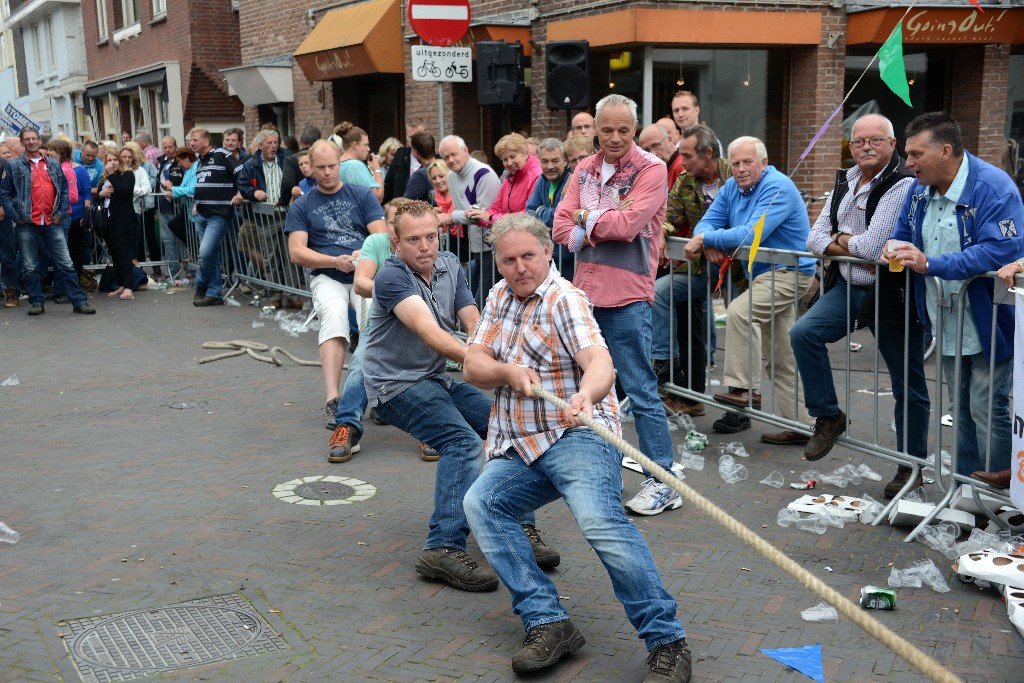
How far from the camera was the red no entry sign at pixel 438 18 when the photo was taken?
9625 mm

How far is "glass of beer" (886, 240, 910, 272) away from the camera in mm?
4942

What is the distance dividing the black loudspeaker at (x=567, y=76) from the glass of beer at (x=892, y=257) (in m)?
6.60

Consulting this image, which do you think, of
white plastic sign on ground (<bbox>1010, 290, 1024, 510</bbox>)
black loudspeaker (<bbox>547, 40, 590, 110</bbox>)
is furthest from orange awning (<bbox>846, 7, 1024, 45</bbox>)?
white plastic sign on ground (<bbox>1010, 290, 1024, 510</bbox>)

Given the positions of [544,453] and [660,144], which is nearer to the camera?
[544,453]

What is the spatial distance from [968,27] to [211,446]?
10.7 m

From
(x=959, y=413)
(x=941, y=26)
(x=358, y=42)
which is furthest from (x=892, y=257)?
(x=358, y=42)

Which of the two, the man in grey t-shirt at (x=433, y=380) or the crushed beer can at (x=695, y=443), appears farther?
the crushed beer can at (x=695, y=443)

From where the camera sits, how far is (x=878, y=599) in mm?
4215

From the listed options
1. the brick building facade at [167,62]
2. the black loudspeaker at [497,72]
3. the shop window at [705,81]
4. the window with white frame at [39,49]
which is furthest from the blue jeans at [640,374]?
the window with white frame at [39,49]

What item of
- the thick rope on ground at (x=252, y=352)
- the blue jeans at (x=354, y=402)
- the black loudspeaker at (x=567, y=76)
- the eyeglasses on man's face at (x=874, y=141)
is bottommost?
the thick rope on ground at (x=252, y=352)

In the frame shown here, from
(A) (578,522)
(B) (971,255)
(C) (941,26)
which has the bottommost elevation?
(A) (578,522)

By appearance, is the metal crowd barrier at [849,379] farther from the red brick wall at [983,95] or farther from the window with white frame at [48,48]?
the window with white frame at [48,48]

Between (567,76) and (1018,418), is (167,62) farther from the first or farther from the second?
(1018,418)

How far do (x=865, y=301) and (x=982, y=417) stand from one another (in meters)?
0.94
